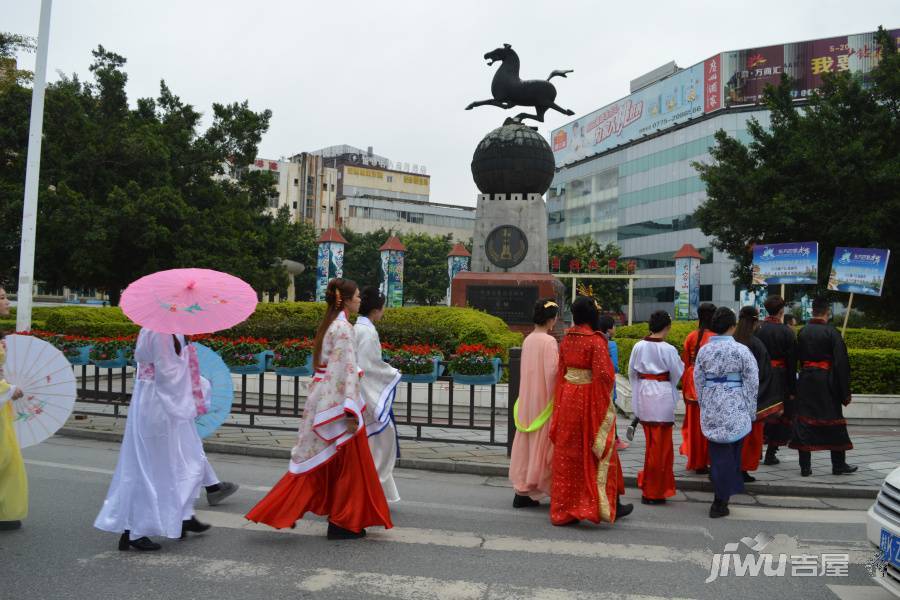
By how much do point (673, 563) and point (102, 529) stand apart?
3.80 meters

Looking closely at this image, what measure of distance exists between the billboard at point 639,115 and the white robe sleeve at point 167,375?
181 feet

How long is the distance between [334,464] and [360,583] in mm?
1146

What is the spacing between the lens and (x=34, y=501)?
6020mm

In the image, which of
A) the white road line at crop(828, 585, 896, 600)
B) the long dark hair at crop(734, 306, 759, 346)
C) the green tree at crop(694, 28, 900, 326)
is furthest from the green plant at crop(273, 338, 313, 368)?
the green tree at crop(694, 28, 900, 326)

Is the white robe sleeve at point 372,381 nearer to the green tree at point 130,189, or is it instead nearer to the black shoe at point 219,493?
the black shoe at point 219,493

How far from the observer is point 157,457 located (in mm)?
4984

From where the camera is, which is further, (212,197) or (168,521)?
(212,197)

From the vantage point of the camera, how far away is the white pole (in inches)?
448

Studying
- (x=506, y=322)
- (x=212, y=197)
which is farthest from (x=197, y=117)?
(x=506, y=322)

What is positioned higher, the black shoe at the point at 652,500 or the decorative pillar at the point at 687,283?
the decorative pillar at the point at 687,283

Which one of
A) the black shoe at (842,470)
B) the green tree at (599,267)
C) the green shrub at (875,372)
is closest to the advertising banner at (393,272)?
the green tree at (599,267)

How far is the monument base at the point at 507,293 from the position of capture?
59.1ft

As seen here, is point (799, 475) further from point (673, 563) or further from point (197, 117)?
point (197, 117)

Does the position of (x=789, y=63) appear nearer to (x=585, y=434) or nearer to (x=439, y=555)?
(x=585, y=434)
